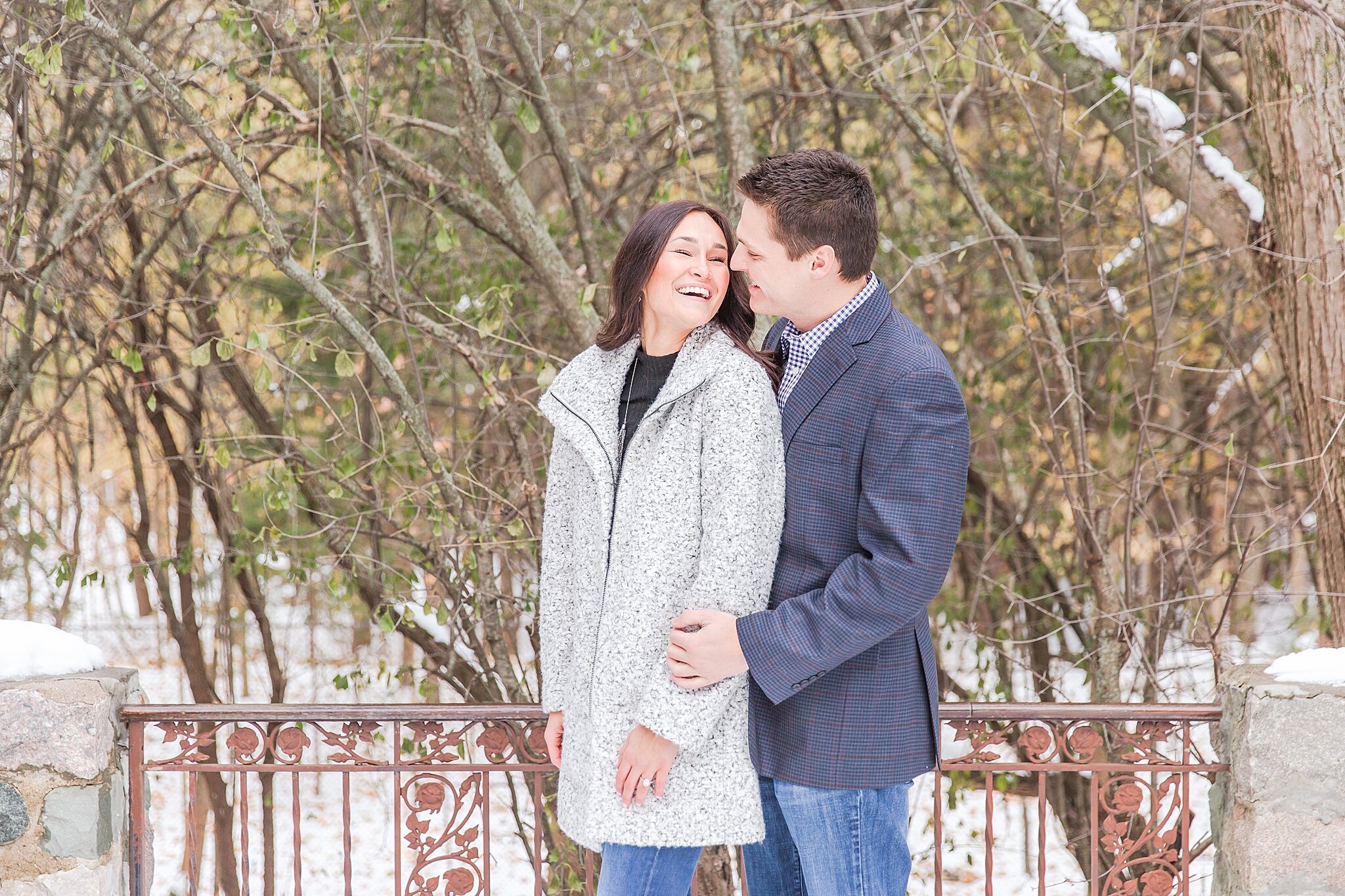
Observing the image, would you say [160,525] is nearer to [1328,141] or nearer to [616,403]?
[616,403]

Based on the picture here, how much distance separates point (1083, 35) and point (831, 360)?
238cm

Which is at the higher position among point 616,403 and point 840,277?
point 840,277

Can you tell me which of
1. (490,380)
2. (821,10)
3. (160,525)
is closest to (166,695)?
(160,525)

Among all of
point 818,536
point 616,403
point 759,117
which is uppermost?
point 759,117

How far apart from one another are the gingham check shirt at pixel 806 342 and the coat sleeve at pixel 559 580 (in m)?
0.35

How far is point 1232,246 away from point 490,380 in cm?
236

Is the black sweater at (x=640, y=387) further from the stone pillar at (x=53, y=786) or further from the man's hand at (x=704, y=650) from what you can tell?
the stone pillar at (x=53, y=786)

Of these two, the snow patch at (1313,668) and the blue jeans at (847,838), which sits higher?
the snow patch at (1313,668)

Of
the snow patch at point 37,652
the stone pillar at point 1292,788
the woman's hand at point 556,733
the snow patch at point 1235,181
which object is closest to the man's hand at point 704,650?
the woman's hand at point 556,733

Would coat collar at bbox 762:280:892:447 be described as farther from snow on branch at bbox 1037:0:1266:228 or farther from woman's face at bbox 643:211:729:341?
snow on branch at bbox 1037:0:1266:228

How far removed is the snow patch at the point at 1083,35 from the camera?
11.1 ft

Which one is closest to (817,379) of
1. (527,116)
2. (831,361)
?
(831,361)

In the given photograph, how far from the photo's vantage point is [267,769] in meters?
2.17

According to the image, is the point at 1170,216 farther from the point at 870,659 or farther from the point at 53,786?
the point at 53,786
